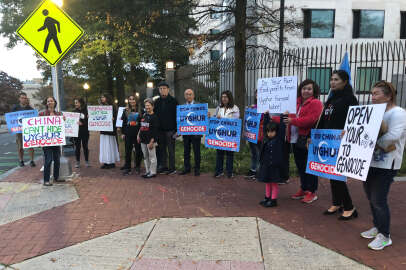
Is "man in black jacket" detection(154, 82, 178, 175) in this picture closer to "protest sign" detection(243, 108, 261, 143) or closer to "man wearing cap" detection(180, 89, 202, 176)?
"man wearing cap" detection(180, 89, 202, 176)

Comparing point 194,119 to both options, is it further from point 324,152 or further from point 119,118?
point 324,152

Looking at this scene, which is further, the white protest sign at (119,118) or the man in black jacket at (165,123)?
the white protest sign at (119,118)

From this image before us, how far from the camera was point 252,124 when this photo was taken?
21.2ft

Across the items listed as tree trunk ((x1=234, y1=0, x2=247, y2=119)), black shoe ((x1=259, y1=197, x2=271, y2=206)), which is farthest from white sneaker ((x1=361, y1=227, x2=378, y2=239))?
tree trunk ((x1=234, y1=0, x2=247, y2=119))

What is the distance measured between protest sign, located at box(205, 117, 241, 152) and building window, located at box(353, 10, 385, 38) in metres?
20.4

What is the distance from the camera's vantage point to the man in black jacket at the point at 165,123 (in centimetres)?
710

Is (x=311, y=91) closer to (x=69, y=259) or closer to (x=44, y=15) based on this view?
(x=69, y=259)

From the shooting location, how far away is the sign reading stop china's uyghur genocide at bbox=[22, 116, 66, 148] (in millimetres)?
6109

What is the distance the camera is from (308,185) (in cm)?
516

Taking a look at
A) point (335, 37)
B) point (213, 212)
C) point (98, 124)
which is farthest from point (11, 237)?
point (335, 37)

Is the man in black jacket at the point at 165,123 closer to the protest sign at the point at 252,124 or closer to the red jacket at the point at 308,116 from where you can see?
the protest sign at the point at 252,124

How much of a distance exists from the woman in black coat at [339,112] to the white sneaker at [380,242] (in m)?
0.80

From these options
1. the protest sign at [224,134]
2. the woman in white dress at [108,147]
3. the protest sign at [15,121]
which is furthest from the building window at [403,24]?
the protest sign at [15,121]

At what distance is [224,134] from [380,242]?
147 inches
